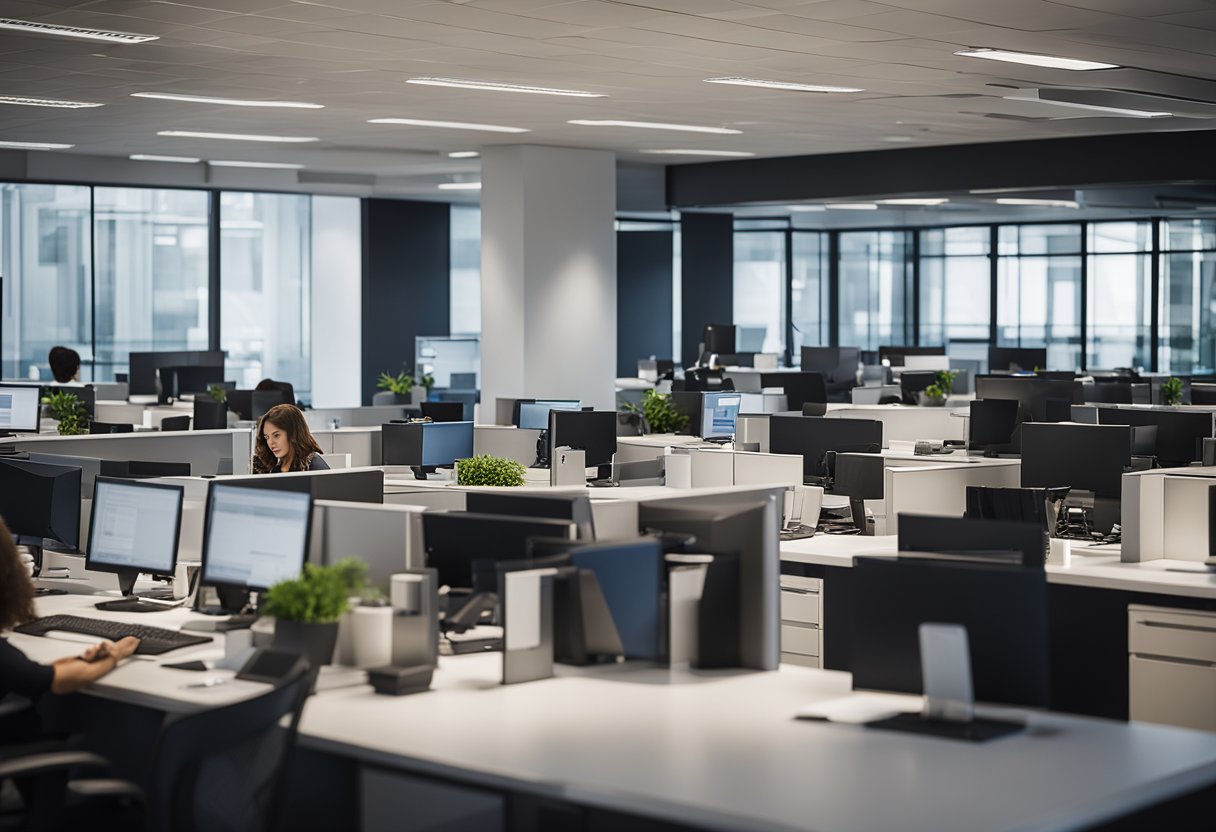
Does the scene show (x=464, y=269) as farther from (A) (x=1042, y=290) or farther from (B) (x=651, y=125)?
(B) (x=651, y=125)

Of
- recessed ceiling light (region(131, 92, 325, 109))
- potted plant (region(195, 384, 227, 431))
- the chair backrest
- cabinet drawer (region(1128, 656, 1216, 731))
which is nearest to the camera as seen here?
the chair backrest

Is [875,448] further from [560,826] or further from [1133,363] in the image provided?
[1133,363]

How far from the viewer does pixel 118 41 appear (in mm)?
8047

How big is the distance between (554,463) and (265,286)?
11671 millimetres

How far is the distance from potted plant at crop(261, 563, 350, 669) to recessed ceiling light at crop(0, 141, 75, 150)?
1117cm

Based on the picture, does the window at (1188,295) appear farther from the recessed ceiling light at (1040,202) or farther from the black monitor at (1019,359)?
the black monitor at (1019,359)

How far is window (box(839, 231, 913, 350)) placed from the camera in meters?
24.0

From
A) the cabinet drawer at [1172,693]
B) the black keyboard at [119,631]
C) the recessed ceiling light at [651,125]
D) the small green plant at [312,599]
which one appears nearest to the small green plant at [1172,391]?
the recessed ceiling light at [651,125]

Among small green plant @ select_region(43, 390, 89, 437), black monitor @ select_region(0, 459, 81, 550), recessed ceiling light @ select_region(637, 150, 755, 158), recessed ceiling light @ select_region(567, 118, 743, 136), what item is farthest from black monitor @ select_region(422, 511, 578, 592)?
recessed ceiling light @ select_region(637, 150, 755, 158)

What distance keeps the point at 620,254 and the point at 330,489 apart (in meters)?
17.1

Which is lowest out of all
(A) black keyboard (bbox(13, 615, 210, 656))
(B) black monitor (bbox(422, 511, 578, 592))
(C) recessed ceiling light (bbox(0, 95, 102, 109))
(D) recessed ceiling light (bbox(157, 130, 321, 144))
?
(A) black keyboard (bbox(13, 615, 210, 656))

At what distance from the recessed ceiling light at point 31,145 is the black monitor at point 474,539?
10897mm

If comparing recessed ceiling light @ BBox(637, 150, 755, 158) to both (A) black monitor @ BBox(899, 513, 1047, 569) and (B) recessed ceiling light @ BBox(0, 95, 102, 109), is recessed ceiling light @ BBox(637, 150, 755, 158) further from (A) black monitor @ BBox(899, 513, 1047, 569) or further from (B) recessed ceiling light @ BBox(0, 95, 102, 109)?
(A) black monitor @ BBox(899, 513, 1047, 569)

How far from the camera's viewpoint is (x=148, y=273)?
17609 millimetres
